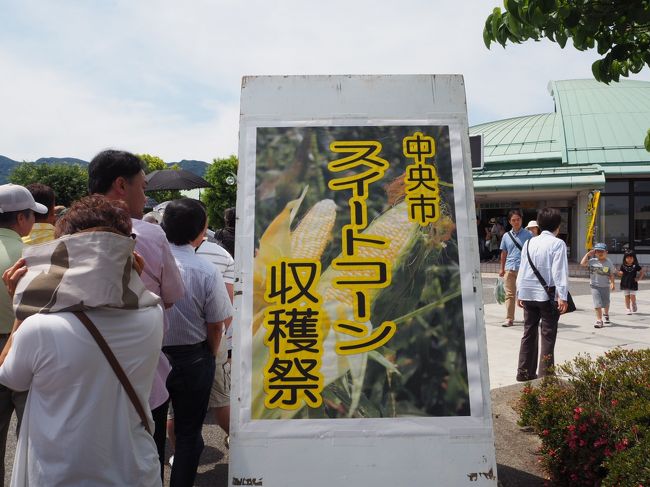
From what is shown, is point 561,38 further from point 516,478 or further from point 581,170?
point 581,170

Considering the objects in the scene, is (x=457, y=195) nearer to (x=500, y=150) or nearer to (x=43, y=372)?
(x=43, y=372)

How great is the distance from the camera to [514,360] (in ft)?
22.8

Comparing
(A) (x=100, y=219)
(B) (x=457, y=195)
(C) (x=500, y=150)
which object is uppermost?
(C) (x=500, y=150)

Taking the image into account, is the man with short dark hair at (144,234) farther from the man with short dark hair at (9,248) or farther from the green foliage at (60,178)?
the green foliage at (60,178)

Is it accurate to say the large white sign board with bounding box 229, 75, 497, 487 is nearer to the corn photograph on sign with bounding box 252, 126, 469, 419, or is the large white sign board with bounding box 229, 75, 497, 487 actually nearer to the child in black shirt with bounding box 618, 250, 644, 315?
the corn photograph on sign with bounding box 252, 126, 469, 419

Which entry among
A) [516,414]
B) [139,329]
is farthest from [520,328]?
[139,329]

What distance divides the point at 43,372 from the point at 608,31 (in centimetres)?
343

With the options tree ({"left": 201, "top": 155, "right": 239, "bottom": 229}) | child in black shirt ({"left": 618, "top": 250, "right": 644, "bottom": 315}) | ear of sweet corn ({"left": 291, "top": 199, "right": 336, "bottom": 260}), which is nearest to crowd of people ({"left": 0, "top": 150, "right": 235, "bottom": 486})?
ear of sweet corn ({"left": 291, "top": 199, "right": 336, "bottom": 260})

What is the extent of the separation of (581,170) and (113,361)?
79.6ft

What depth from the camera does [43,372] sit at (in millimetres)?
1731

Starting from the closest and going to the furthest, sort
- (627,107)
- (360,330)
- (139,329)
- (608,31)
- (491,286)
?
(139,329) < (360,330) < (608,31) < (491,286) < (627,107)

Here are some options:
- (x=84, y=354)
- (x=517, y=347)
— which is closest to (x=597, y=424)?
(x=84, y=354)

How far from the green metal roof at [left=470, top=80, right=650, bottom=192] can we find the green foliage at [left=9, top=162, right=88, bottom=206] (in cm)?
2802

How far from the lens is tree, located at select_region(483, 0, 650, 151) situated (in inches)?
110
